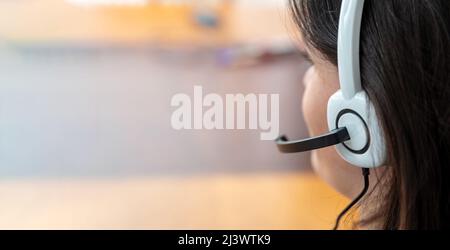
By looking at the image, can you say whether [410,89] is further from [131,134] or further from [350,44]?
[131,134]

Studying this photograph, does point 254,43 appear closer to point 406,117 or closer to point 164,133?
point 164,133

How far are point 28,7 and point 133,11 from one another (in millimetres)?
483

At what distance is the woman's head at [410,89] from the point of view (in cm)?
37

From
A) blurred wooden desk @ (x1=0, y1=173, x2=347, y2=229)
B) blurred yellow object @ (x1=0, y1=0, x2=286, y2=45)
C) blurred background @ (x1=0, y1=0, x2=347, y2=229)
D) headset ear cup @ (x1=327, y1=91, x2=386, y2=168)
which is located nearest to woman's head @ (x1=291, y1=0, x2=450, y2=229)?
headset ear cup @ (x1=327, y1=91, x2=386, y2=168)

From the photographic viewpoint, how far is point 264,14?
8.01 ft

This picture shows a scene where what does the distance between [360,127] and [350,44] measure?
67 mm

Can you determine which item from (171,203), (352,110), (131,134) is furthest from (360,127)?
(131,134)

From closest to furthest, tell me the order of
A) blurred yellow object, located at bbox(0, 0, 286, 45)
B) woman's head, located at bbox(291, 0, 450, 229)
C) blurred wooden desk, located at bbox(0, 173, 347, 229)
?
woman's head, located at bbox(291, 0, 450, 229) < blurred wooden desk, located at bbox(0, 173, 347, 229) < blurred yellow object, located at bbox(0, 0, 286, 45)

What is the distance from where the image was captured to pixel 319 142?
428 mm

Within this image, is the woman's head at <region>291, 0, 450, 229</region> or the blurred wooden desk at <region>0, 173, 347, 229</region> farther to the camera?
the blurred wooden desk at <region>0, 173, 347, 229</region>

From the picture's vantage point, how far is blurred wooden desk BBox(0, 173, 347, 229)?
1.03 m

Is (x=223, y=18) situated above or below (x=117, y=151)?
above

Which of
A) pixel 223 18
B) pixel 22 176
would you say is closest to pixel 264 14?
pixel 223 18

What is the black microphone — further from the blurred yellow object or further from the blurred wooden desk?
the blurred yellow object
